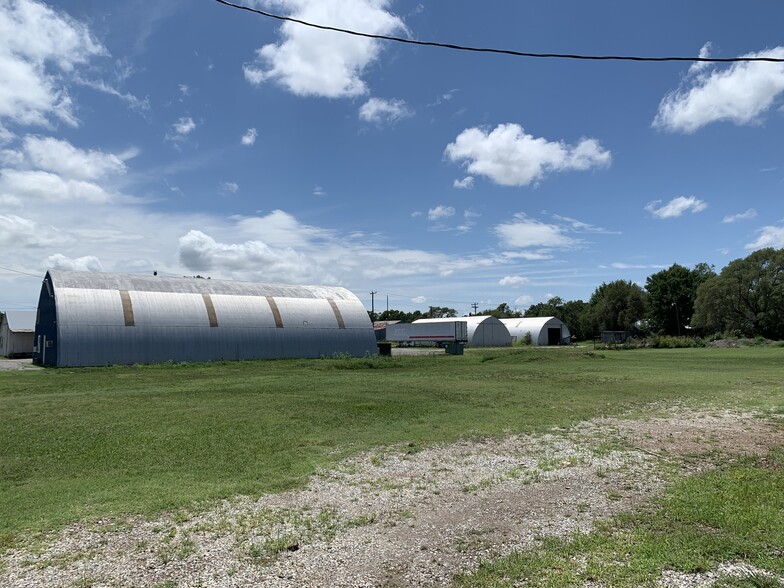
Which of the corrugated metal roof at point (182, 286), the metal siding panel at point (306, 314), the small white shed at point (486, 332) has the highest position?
the corrugated metal roof at point (182, 286)

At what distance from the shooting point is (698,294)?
276 feet

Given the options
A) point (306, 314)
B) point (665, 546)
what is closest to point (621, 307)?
point (306, 314)

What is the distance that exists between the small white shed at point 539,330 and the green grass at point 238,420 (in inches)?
2145

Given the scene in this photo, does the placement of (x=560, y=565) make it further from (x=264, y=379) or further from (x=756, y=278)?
(x=756, y=278)

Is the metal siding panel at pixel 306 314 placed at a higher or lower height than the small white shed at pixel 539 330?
higher

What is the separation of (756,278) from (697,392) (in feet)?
238

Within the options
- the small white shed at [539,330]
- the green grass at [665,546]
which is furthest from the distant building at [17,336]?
the small white shed at [539,330]

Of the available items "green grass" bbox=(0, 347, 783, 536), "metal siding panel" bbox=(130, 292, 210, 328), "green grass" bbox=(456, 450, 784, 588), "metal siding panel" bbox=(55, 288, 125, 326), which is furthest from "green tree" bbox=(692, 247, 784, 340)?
"green grass" bbox=(456, 450, 784, 588)

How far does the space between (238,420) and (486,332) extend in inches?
2569

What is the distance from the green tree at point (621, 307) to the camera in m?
99.8

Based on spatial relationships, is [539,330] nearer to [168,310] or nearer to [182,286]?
[182,286]

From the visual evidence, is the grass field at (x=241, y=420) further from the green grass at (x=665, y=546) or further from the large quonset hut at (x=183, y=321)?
the large quonset hut at (x=183, y=321)

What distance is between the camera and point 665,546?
539cm

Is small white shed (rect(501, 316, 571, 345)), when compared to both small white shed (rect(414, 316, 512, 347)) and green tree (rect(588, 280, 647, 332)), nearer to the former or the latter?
small white shed (rect(414, 316, 512, 347))
